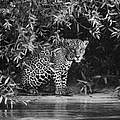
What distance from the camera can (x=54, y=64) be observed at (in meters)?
7.22

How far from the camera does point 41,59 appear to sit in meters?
7.23

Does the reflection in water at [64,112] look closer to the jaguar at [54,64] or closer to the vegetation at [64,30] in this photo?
the jaguar at [54,64]

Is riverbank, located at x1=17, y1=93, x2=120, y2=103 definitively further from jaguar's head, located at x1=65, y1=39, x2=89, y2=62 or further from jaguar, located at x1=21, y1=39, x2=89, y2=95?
jaguar's head, located at x1=65, y1=39, x2=89, y2=62

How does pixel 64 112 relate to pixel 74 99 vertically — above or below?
below

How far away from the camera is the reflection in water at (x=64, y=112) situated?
18.7 ft

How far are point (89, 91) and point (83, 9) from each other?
1.25 meters

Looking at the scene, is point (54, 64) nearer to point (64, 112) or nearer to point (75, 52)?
point (75, 52)

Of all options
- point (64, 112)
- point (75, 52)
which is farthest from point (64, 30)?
point (64, 112)

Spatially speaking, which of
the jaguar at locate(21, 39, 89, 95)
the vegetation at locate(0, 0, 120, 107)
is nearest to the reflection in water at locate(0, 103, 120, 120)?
the jaguar at locate(21, 39, 89, 95)

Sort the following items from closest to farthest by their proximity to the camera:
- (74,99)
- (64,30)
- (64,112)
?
(64,112) → (74,99) → (64,30)

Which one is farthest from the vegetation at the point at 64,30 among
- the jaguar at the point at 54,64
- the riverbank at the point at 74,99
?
the riverbank at the point at 74,99

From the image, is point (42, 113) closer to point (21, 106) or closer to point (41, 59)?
point (21, 106)

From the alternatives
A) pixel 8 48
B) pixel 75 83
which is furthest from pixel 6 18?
pixel 75 83

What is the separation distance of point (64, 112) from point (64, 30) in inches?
83.6
